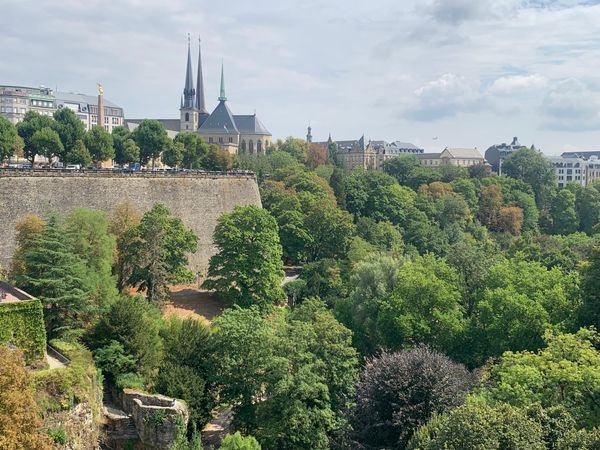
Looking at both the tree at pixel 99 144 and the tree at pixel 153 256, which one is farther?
the tree at pixel 99 144

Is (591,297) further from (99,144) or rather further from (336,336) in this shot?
(99,144)

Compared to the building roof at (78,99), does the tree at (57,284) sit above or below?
below

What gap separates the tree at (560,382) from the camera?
1691 cm

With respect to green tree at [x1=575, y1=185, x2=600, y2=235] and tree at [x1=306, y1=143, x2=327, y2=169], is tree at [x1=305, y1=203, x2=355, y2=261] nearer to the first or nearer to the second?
green tree at [x1=575, y1=185, x2=600, y2=235]

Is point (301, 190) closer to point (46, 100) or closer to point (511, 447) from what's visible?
point (511, 447)

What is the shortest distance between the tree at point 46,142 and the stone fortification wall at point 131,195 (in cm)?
899

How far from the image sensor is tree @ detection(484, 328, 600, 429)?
55.5 ft

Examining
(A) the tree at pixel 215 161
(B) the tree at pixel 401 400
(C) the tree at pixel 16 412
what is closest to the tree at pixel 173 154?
(A) the tree at pixel 215 161

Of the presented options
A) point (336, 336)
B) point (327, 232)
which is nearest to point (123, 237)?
point (336, 336)

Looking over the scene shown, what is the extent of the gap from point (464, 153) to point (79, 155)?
86.6m

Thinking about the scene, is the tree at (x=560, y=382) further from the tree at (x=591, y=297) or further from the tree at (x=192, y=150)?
the tree at (x=192, y=150)

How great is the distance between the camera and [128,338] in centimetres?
2095

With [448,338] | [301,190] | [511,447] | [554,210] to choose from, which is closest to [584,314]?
[448,338]

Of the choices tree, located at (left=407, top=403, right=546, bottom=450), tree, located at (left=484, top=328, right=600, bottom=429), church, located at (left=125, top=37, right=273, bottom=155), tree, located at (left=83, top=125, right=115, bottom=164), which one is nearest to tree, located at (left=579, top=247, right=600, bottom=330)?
tree, located at (left=484, top=328, right=600, bottom=429)
